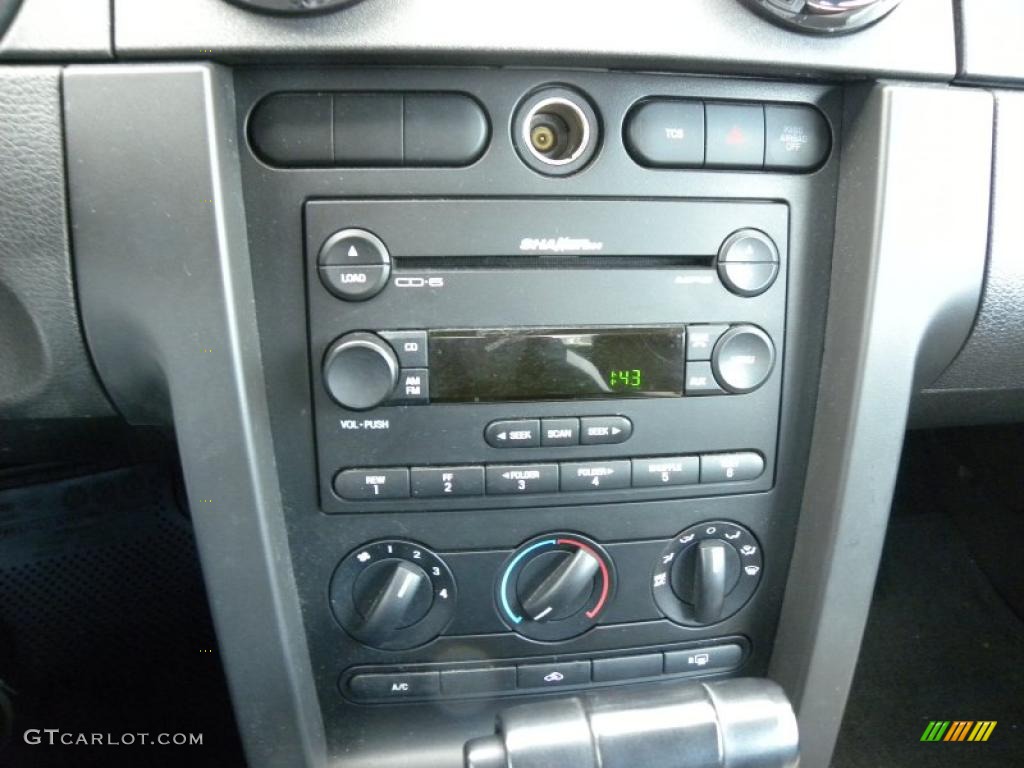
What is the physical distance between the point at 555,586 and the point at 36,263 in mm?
434

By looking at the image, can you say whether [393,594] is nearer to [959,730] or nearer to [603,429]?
[603,429]

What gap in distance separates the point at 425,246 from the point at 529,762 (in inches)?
13.9

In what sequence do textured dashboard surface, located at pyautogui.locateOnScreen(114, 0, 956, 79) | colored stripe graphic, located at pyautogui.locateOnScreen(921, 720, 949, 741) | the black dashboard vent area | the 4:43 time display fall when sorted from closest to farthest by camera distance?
textured dashboard surface, located at pyautogui.locateOnScreen(114, 0, 956, 79) → the 4:43 time display → the black dashboard vent area → colored stripe graphic, located at pyautogui.locateOnScreen(921, 720, 949, 741)

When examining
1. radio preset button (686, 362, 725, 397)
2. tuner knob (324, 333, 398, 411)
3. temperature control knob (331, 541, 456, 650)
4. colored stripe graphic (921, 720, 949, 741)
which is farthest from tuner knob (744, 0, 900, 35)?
colored stripe graphic (921, 720, 949, 741)

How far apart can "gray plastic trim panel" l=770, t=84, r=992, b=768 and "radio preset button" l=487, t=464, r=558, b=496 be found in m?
0.22

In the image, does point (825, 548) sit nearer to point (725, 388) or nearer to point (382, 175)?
point (725, 388)

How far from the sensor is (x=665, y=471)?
2.10 ft

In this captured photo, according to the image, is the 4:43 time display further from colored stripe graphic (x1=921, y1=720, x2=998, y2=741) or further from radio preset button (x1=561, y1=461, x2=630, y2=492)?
colored stripe graphic (x1=921, y1=720, x2=998, y2=741)

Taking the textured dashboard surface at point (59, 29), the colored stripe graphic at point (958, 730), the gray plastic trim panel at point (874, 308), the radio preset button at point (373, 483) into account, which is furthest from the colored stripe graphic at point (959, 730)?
the textured dashboard surface at point (59, 29)

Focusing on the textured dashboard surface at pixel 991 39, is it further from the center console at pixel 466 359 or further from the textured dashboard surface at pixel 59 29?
the textured dashboard surface at pixel 59 29

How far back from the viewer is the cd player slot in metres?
0.58

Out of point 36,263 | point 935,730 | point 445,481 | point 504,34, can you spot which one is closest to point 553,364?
point 445,481

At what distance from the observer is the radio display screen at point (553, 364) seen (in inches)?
23.4

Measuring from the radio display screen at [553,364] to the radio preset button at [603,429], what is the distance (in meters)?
0.02
